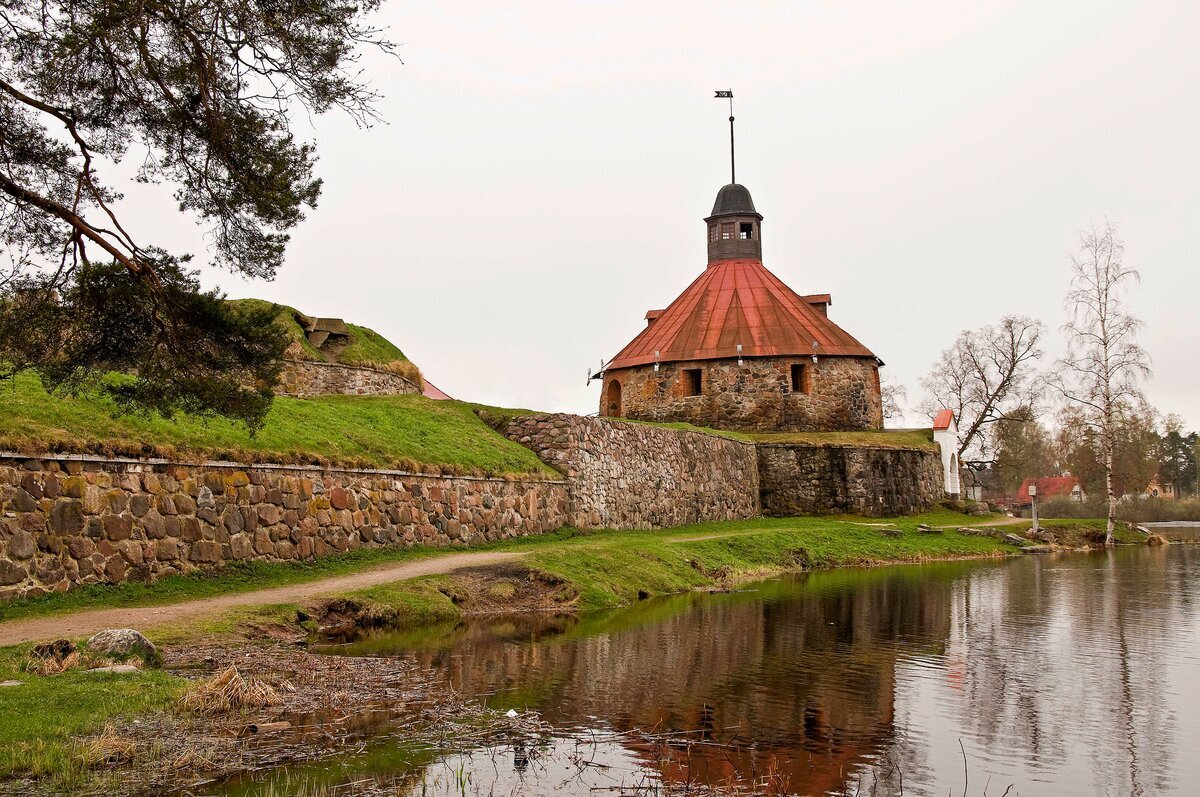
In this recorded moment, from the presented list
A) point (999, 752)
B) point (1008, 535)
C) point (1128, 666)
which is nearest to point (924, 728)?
point (999, 752)

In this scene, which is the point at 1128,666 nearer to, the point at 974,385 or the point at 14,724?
the point at 14,724

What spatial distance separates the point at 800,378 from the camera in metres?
39.8

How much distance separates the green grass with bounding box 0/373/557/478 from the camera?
13609mm

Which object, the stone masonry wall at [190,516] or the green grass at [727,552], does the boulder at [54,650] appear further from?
the green grass at [727,552]

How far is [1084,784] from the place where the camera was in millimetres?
7418

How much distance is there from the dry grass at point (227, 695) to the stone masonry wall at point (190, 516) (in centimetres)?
493

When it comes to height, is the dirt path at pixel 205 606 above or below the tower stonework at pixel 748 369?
below

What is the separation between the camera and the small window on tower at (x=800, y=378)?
3953cm

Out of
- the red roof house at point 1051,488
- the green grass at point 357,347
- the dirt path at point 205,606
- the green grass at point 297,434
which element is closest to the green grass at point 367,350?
the green grass at point 357,347

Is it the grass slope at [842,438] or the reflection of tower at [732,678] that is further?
the grass slope at [842,438]

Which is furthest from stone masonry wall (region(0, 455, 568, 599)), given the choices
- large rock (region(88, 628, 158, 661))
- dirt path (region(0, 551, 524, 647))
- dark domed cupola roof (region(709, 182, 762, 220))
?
dark domed cupola roof (region(709, 182, 762, 220))

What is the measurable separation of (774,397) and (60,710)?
109 feet

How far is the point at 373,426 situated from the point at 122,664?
1137cm

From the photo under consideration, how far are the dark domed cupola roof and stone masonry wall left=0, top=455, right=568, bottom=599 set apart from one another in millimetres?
28481
